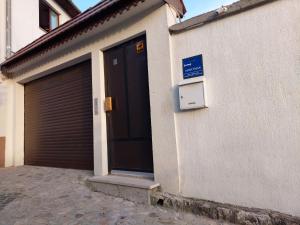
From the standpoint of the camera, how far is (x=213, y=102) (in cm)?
370

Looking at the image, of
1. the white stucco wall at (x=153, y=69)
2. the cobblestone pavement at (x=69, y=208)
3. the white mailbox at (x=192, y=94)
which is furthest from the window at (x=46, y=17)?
the white mailbox at (x=192, y=94)

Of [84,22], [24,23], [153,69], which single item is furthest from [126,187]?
[24,23]

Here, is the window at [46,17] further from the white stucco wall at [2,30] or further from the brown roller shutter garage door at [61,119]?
the brown roller shutter garage door at [61,119]

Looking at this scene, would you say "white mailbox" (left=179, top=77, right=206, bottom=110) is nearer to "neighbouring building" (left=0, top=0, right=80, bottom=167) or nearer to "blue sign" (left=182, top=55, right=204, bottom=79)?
"blue sign" (left=182, top=55, right=204, bottom=79)

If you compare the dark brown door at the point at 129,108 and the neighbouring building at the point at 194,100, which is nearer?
the neighbouring building at the point at 194,100

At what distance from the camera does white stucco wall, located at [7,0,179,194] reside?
164 inches

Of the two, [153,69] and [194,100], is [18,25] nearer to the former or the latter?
[153,69]

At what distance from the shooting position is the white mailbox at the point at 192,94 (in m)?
3.77

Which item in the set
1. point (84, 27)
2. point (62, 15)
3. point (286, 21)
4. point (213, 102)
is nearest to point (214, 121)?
point (213, 102)

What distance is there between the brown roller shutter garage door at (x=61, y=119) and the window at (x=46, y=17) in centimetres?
397

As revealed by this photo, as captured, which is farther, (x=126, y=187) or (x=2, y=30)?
(x=2, y=30)

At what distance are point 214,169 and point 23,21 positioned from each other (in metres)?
9.34

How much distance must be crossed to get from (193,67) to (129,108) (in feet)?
5.80

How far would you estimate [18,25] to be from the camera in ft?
30.2
